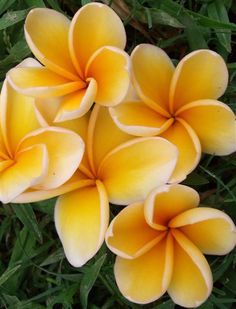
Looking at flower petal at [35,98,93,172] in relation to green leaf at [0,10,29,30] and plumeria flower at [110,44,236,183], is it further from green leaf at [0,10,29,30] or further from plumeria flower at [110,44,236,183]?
green leaf at [0,10,29,30]

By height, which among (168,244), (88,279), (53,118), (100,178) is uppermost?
(53,118)

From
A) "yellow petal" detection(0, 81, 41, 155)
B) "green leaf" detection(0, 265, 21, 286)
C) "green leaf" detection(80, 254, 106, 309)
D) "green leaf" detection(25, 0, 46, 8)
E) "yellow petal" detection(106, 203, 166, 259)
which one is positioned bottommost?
"green leaf" detection(80, 254, 106, 309)

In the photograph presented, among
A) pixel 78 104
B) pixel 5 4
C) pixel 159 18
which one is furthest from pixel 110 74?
pixel 5 4

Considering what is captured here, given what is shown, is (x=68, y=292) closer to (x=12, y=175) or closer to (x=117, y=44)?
(x=12, y=175)

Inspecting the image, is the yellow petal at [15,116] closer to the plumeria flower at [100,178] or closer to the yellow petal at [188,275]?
the plumeria flower at [100,178]

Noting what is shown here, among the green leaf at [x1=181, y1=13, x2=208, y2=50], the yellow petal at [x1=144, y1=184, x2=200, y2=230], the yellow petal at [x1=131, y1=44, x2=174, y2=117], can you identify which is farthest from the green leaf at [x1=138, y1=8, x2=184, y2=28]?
the yellow petal at [x1=144, y1=184, x2=200, y2=230]

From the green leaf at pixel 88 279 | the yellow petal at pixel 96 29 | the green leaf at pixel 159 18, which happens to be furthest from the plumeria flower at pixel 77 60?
the green leaf at pixel 88 279

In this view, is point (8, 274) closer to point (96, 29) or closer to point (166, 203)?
point (166, 203)
